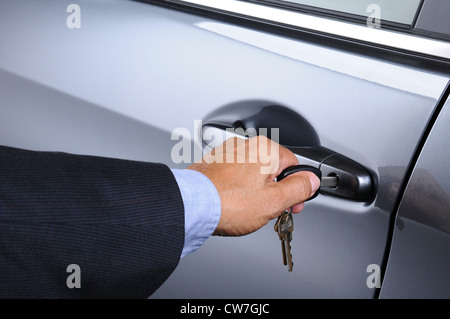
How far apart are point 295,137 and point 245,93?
0.13 m

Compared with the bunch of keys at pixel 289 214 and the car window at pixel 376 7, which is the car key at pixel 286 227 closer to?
the bunch of keys at pixel 289 214

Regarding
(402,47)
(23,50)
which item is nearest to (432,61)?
(402,47)

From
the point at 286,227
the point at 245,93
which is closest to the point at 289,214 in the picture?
the point at 286,227

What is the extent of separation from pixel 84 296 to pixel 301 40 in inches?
21.3

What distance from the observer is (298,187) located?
0.81 metres

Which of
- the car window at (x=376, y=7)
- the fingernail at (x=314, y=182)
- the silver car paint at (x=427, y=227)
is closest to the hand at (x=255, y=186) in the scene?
the fingernail at (x=314, y=182)

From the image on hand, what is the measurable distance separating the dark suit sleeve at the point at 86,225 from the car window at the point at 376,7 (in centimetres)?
40

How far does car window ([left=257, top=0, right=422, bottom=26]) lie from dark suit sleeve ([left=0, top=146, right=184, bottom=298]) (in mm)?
402

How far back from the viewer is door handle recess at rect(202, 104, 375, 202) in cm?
82

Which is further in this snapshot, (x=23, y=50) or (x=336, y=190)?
(x=23, y=50)

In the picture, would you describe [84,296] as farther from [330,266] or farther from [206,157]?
[330,266]

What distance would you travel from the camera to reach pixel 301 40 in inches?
35.3

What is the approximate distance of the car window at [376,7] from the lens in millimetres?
825

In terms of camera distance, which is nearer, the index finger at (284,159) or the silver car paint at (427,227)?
the silver car paint at (427,227)
